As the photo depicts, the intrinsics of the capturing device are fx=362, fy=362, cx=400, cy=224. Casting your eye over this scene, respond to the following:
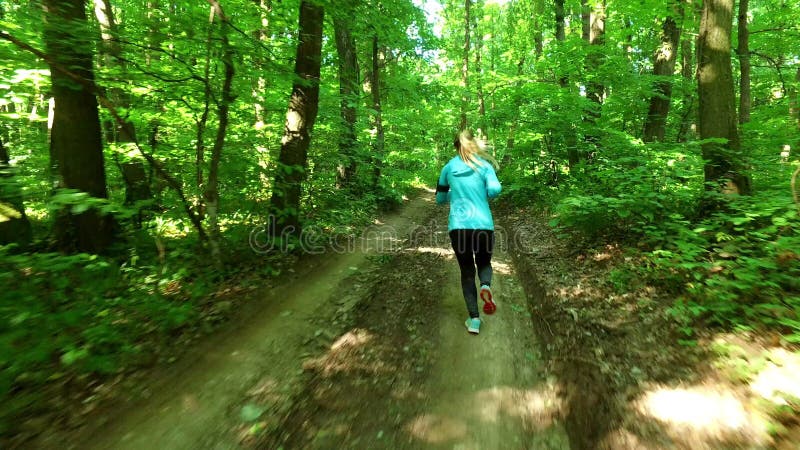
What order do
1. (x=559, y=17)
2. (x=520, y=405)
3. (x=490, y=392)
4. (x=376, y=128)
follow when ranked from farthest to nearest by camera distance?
(x=559, y=17) < (x=376, y=128) < (x=490, y=392) < (x=520, y=405)

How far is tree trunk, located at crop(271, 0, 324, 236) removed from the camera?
23.2ft

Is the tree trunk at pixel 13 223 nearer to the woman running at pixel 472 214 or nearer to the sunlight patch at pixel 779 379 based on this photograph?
the woman running at pixel 472 214

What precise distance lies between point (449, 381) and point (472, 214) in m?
1.93

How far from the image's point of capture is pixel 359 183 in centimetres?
1298

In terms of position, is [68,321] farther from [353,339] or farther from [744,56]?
[744,56]

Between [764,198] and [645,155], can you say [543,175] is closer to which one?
[645,155]

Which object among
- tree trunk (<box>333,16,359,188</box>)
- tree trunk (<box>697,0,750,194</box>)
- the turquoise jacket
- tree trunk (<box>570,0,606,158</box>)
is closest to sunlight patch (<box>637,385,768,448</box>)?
the turquoise jacket

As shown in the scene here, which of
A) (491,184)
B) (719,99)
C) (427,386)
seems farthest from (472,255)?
(719,99)

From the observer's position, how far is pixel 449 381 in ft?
11.6

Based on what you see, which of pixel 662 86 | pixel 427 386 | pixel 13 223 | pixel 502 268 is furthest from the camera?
pixel 662 86

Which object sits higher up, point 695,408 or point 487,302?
point 487,302

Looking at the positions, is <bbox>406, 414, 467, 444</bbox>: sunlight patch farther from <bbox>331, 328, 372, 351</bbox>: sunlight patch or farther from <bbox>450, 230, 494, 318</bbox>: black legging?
<bbox>450, 230, 494, 318</bbox>: black legging

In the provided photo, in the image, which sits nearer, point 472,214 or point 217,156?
point 472,214

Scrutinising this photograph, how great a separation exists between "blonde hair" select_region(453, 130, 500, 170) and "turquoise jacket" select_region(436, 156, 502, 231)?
5 cm
